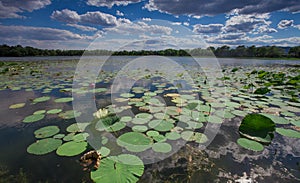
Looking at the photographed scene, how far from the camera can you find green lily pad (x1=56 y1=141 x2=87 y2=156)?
151 cm

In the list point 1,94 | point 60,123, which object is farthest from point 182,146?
point 1,94

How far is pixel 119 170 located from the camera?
1.23 meters

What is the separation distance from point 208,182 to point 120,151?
2.81ft

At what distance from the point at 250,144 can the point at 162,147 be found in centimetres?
99

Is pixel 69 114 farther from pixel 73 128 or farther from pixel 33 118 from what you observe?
pixel 73 128

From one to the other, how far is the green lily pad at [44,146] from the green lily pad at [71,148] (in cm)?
8

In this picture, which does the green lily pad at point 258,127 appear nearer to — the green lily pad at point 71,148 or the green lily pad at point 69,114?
the green lily pad at point 71,148

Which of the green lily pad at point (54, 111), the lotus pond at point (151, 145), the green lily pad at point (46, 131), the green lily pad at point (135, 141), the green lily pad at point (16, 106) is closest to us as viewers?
the lotus pond at point (151, 145)

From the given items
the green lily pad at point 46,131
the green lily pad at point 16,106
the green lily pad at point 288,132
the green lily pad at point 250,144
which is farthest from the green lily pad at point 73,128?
the green lily pad at point 288,132

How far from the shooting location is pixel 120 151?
5.12ft

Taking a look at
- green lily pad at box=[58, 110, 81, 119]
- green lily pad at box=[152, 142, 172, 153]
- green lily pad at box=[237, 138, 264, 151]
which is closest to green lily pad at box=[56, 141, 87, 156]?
green lily pad at box=[152, 142, 172, 153]

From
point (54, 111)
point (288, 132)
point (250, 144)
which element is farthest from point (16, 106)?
point (288, 132)

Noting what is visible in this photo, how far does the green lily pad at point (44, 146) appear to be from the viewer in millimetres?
1532

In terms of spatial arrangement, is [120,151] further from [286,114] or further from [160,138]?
[286,114]
